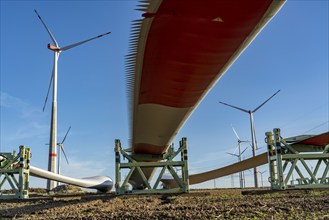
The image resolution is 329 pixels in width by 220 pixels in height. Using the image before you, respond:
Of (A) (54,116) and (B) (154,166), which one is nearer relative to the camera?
(B) (154,166)

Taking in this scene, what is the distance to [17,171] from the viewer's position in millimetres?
15250

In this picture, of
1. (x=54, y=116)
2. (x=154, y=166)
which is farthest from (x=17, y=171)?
(x=54, y=116)

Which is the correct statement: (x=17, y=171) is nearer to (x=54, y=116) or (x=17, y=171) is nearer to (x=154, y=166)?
(x=154, y=166)

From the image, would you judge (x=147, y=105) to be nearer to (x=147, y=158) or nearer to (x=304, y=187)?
(x=147, y=158)

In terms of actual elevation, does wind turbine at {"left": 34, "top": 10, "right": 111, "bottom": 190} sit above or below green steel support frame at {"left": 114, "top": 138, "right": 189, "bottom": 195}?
above

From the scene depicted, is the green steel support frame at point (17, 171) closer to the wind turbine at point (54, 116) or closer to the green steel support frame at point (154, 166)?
the green steel support frame at point (154, 166)

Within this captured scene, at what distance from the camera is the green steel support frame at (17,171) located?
15.0m

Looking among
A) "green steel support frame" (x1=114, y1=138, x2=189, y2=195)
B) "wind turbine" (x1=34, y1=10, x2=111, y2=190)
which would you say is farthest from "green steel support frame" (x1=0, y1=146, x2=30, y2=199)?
"wind turbine" (x1=34, y1=10, x2=111, y2=190)

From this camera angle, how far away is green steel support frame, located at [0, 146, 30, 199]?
15.0 m

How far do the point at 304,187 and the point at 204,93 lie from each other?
6596mm

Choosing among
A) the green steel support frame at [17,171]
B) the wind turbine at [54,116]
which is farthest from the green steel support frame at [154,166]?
the wind turbine at [54,116]

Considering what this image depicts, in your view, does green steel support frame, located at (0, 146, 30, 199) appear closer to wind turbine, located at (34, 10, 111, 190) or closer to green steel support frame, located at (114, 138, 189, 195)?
green steel support frame, located at (114, 138, 189, 195)

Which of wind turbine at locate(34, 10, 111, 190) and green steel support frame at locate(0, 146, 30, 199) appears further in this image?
wind turbine at locate(34, 10, 111, 190)

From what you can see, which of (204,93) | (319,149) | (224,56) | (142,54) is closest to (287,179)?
(319,149)
